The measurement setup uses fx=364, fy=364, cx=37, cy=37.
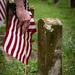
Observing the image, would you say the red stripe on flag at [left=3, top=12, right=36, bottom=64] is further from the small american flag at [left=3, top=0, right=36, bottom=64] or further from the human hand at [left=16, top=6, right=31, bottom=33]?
the human hand at [left=16, top=6, right=31, bottom=33]

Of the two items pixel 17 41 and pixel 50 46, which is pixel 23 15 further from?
pixel 17 41

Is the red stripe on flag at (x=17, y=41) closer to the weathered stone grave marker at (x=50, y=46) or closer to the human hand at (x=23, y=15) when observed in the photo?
the weathered stone grave marker at (x=50, y=46)

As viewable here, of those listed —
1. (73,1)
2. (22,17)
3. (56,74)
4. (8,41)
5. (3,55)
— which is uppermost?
(22,17)

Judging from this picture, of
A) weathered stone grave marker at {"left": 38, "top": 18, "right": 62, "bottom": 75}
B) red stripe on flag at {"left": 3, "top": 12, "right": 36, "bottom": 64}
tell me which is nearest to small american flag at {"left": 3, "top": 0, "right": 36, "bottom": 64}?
red stripe on flag at {"left": 3, "top": 12, "right": 36, "bottom": 64}

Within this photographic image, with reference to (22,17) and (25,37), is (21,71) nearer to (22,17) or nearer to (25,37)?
(25,37)

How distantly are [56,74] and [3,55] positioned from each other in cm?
283

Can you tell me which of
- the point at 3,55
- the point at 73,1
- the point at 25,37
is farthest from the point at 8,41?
the point at 73,1

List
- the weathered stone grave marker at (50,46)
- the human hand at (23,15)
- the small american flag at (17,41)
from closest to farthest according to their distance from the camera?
the human hand at (23,15), the weathered stone grave marker at (50,46), the small american flag at (17,41)

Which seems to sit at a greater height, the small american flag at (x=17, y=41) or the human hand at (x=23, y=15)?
the human hand at (x=23, y=15)

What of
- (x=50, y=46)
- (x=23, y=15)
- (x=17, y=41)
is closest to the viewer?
(x=23, y=15)

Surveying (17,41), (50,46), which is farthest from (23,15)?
(17,41)

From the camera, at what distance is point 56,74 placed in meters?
4.56

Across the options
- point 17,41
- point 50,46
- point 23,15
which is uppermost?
point 23,15

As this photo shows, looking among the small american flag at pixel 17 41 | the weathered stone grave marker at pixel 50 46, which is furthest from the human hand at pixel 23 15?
the small american flag at pixel 17 41
